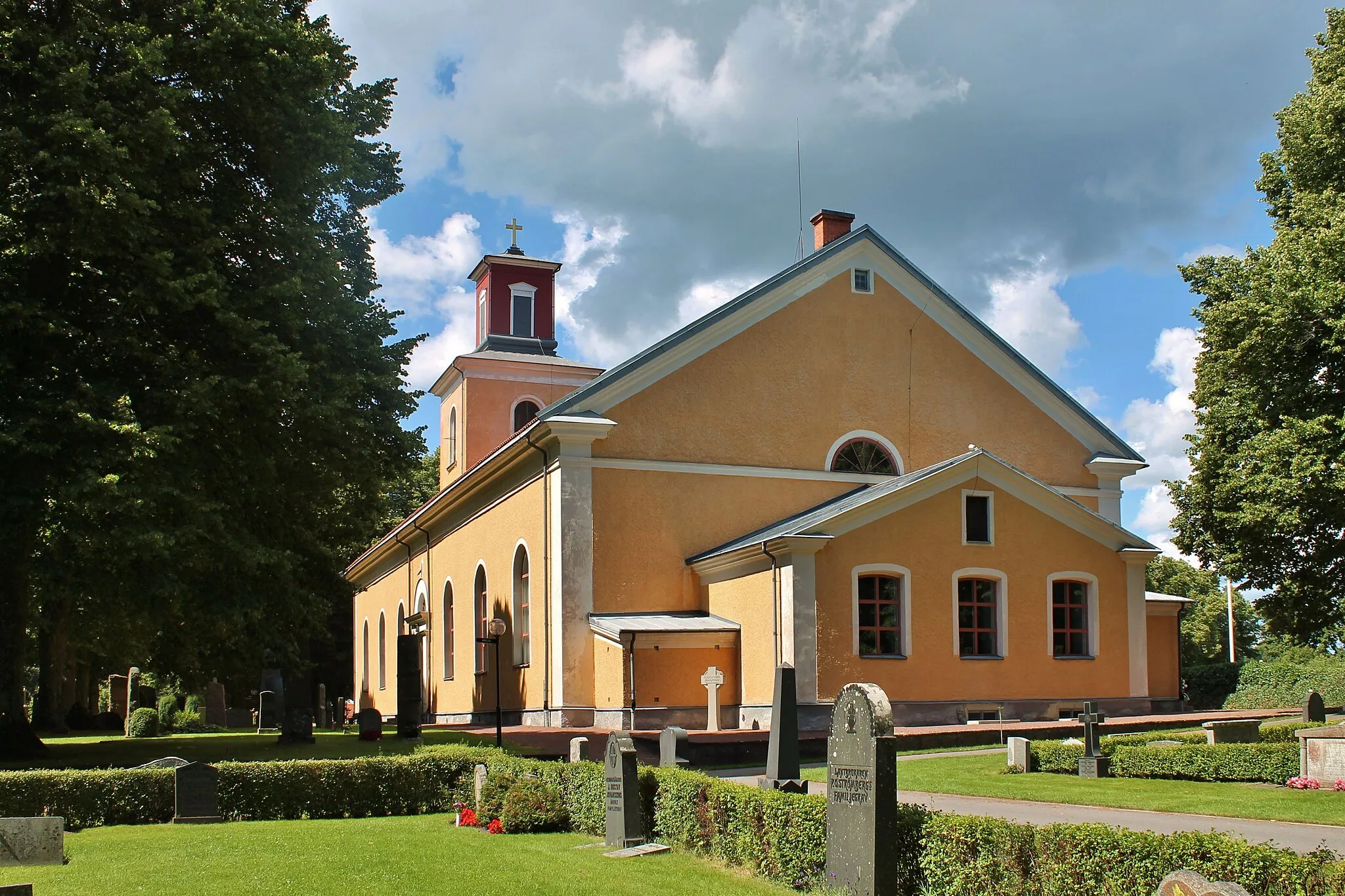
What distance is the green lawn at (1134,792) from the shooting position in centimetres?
1390

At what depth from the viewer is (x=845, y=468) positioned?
2991 cm

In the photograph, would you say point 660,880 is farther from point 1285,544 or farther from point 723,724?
point 1285,544

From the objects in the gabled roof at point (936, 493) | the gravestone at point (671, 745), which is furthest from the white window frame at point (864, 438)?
the gravestone at point (671, 745)

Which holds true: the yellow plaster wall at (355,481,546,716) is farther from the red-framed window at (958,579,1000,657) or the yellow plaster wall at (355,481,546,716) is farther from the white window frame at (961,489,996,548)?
the white window frame at (961,489,996,548)

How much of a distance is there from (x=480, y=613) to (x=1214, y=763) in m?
20.9

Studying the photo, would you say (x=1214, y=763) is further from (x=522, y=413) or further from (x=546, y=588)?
(x=522, y=413)

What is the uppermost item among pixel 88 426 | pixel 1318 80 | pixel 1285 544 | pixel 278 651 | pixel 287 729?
pixel 1318 80

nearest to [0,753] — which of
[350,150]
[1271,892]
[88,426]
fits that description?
[88,426]

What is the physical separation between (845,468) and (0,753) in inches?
731

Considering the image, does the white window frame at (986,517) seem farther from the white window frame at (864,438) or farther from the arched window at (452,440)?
the arched window at (452,440)

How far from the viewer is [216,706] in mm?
51281

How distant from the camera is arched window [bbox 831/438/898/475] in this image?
29.9 m

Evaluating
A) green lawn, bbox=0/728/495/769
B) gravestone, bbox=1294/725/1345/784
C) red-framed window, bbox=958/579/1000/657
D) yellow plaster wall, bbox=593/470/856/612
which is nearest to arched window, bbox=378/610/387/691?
green lawn, bbox=0/728/495/769

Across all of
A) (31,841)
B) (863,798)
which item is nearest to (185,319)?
(31,841)
